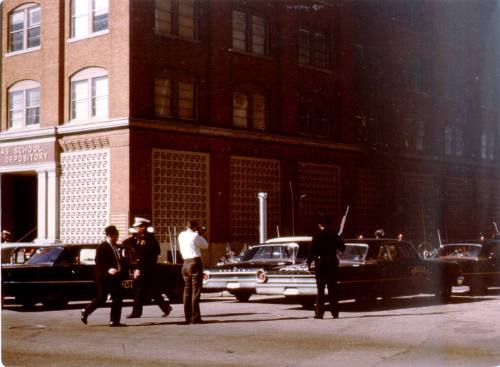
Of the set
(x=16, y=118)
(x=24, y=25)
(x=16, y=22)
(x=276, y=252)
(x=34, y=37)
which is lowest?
(x=276, y=252)

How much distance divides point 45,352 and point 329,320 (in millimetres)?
5400

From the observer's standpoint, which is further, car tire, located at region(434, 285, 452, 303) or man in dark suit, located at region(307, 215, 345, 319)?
car tire, located at region(434, 285, 452, 303)

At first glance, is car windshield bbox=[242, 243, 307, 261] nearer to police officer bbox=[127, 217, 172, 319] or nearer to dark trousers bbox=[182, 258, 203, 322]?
police officer bbox=[127, 217, 172, 319]

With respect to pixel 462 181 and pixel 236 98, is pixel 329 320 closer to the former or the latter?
pixel 236 98

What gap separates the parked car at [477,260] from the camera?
19442mm

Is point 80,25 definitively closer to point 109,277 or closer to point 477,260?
point 477,260

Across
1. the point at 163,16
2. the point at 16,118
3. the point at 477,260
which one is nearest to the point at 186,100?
the point at 163,16

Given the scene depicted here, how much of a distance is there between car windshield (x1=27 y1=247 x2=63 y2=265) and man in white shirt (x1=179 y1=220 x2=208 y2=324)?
3.83 metres

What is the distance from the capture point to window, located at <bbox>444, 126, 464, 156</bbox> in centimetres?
3903

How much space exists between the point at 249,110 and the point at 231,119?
1137mm

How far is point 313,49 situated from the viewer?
3225cm

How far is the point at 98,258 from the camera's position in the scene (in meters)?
12.4

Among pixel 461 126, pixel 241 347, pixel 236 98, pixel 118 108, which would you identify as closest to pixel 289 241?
pixel 241 347

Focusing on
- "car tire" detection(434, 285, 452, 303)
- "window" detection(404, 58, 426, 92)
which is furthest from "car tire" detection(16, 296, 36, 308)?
"window" detection(404, 58, 426, 92)
